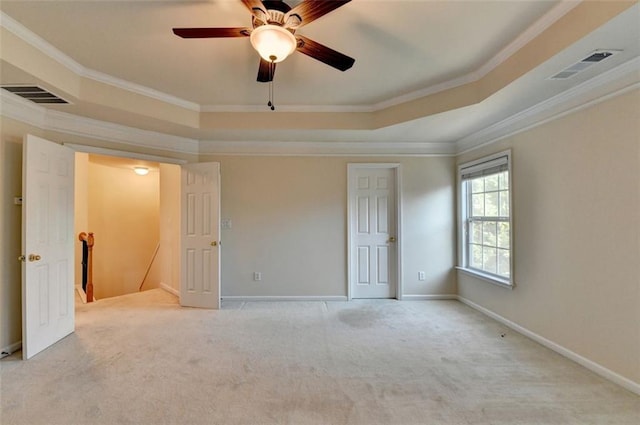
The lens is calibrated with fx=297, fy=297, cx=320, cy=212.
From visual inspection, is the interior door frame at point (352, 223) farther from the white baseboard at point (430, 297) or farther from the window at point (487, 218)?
the window at point (487, 218)

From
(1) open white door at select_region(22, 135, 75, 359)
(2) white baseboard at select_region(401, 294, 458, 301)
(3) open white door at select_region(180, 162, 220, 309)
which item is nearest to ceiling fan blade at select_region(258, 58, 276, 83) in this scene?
(3) open white door at select_region(180, 162, 220, 309)

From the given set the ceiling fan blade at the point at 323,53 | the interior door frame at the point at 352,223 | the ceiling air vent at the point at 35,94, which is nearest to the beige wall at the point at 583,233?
the interior door frame at the point at 352,223

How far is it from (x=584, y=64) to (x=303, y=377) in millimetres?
3189

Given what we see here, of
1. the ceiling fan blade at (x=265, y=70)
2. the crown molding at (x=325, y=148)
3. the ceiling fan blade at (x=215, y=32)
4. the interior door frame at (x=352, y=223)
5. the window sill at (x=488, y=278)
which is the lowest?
the window sill at (x=488, y=278)

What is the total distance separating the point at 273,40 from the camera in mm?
1767

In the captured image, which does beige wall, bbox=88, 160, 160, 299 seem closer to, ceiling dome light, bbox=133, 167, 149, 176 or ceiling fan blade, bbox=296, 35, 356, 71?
ceiling dome light, bbox=133, 167, 149, 176

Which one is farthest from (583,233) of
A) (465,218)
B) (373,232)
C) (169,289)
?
(169,289)

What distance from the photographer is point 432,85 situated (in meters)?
3.16

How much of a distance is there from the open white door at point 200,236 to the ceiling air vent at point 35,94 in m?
1.64

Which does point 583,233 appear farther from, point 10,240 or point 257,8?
point 10,240

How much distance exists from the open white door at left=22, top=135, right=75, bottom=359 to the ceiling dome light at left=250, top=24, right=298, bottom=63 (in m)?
2.51

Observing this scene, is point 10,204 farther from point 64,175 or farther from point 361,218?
point 361,218

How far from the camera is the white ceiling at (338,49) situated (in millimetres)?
1994

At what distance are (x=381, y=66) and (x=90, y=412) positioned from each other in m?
3.50
